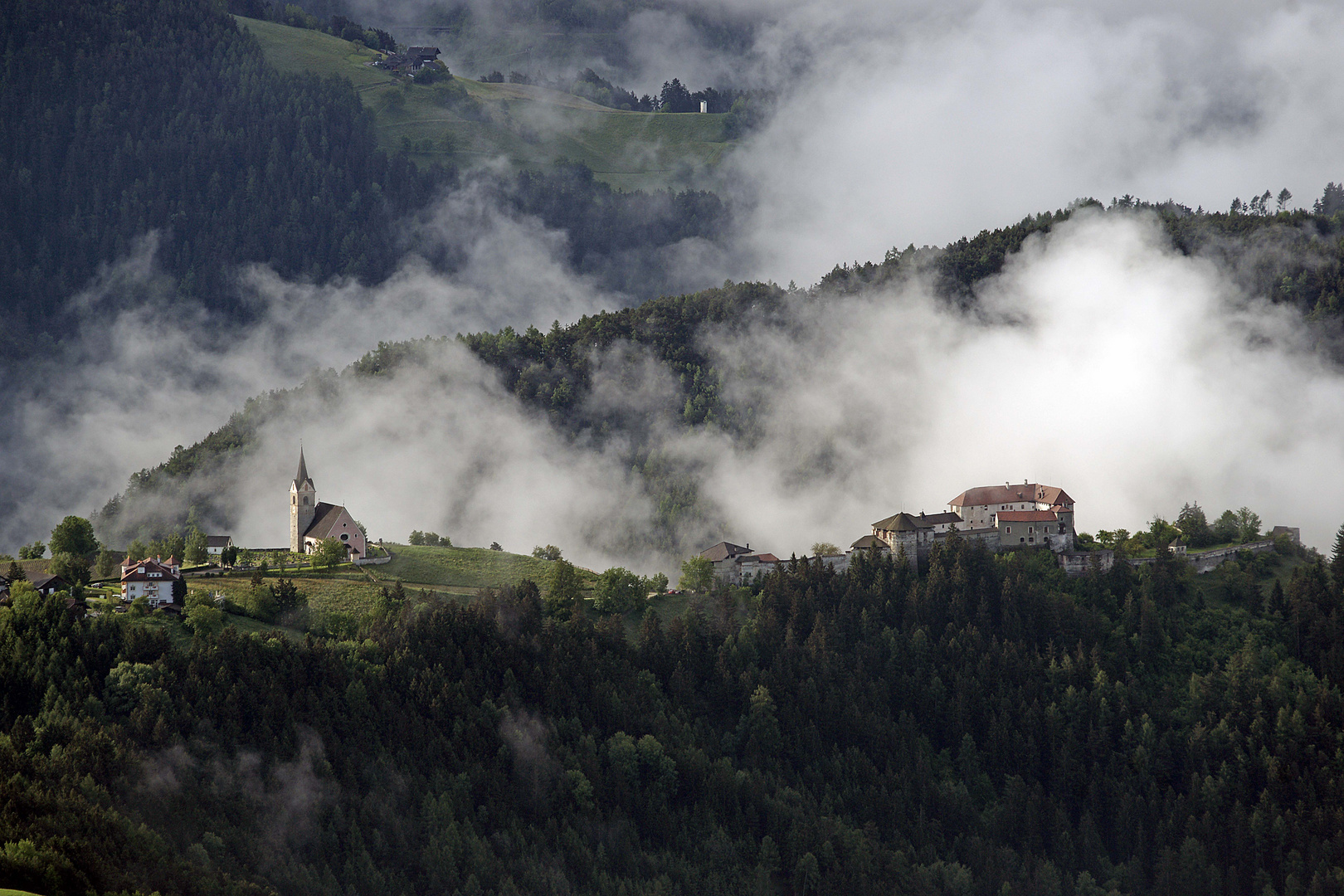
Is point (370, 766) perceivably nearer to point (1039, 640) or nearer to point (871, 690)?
point (871, 690)

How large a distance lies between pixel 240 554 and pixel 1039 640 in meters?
83.4

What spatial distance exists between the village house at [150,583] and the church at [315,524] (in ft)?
88.0

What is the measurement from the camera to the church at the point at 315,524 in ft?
568

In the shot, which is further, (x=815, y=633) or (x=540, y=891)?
(x=815, y=633)

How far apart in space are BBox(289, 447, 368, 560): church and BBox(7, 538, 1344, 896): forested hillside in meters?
21.9

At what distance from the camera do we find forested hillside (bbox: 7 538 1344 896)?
12300 cm

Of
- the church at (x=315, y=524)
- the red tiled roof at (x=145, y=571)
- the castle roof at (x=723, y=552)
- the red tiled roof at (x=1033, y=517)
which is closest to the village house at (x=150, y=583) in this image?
the red tiled roof at (x=145, y=571)

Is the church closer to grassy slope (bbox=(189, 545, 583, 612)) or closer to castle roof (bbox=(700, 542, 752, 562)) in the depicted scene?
grassy slope (bbox=(189, 545, 583, 612))

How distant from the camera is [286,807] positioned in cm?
12638

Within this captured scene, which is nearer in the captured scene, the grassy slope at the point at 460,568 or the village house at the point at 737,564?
the grassy slope at the point at 460,568

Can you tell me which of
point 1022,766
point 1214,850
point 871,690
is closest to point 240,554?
point 871,690

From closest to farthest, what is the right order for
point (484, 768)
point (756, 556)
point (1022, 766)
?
point (484, 768)
point (1022, 766)
point (756, 556)

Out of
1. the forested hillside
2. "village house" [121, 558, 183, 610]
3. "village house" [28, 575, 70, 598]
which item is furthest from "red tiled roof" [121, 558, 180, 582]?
the forested hillside

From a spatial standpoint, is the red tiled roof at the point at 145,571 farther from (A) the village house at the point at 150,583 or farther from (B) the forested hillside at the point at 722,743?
(B) the forested hillside at the point at 722,743
